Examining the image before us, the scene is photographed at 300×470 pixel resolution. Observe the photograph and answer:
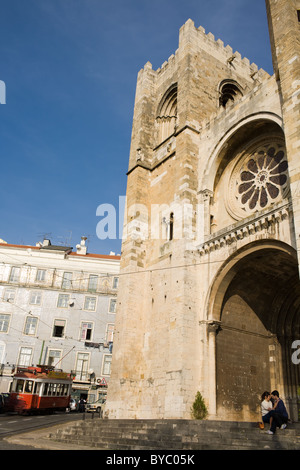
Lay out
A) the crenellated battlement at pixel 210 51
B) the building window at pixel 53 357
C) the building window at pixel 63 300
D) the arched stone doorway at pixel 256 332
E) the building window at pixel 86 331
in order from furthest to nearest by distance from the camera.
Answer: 1. the building window at pixel 63 300
2. the building window at pixel 86 331
3. the building window at pixel 53 357
4. the crenellated battlement at pixel 210 51
5. the arched stone doorway at pixel 256 332

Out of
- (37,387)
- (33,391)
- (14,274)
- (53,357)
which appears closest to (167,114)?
(37,387)

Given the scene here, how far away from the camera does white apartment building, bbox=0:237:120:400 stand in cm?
3086

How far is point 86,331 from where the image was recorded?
105ft

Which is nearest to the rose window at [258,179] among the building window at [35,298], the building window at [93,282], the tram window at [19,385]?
the tram window at [19,385]

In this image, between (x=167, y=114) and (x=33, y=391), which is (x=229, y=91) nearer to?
(x=167, y=114)

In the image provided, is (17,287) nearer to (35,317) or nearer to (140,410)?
(35,317)

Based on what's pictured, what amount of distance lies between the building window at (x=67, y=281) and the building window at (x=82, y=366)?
18.1 ft

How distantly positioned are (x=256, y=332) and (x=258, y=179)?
19.9 feet

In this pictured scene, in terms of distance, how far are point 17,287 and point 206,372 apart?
22.5 meters

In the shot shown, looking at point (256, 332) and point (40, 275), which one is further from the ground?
point (40, 275)

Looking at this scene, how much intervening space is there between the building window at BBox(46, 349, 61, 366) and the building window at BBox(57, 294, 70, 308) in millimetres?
3561

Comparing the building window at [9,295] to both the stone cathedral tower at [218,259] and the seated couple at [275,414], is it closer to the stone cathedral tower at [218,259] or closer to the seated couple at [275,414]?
the stone cathedral tower at [218,259]

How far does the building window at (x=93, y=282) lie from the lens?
33438 mm
